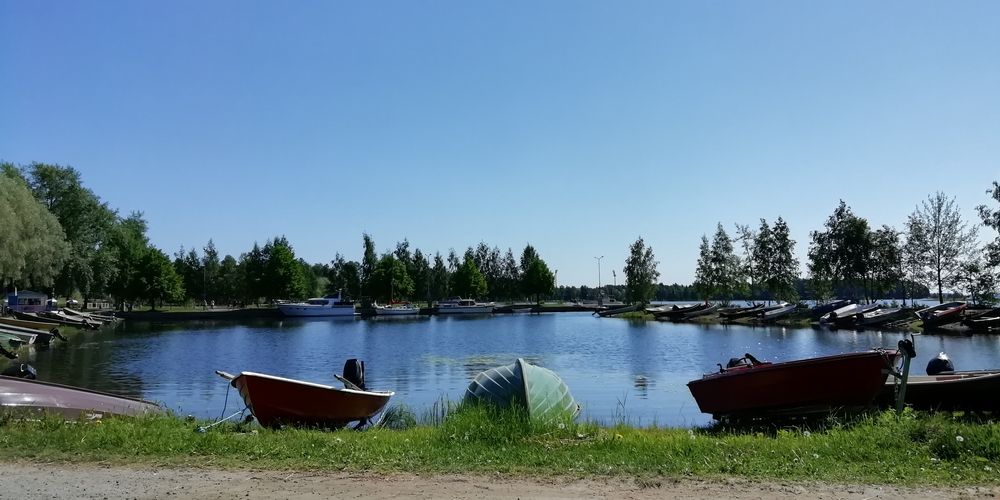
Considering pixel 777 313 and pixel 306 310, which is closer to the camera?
pixel 777 313

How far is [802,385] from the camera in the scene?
13734 millimetres

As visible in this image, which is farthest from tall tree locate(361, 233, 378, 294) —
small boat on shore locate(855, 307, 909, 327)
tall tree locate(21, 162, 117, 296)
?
small boat on shore locate(855, 307, 909, 327)

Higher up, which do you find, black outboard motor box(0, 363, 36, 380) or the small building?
the small building

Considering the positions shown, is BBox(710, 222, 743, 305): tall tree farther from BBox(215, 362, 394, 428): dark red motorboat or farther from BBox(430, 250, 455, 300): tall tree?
BBox(215, 362, 394, 428): dark red motorboat

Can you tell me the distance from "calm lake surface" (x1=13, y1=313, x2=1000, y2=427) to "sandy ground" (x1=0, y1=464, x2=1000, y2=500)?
8.11 metres

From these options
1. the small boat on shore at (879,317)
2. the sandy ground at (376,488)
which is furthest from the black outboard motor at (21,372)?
the small boat on shore at (879,317)

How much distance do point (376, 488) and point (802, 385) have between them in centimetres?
1015

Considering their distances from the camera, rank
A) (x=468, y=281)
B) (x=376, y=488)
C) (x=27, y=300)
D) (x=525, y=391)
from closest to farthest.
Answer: (x=376, y=488) → (x=525, y=391) → (x=27, y=300) → (x=468, y=281)

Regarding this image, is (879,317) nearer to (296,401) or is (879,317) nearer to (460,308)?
(296,401)

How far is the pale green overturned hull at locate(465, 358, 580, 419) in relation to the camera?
1260 centimetres

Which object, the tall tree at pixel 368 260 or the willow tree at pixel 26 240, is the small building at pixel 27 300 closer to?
the willow tree at pixel 26 240

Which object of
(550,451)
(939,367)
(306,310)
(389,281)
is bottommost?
(550,451)

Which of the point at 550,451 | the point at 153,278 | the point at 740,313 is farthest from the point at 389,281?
the point at 550,451

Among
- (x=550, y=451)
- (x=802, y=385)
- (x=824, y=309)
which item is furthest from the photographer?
(x=824, y=309)
